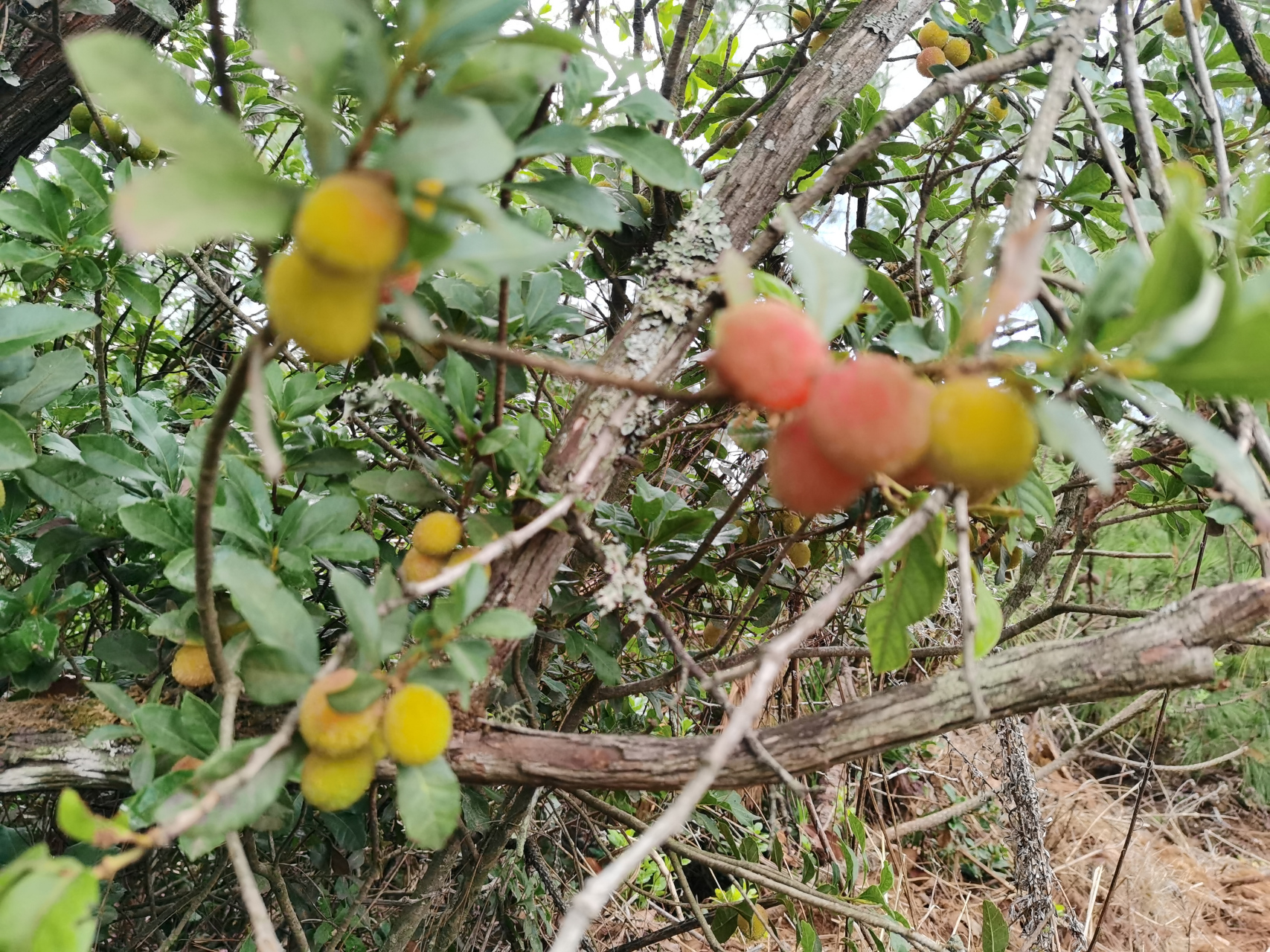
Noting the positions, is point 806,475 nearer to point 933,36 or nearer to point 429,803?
point 429,803

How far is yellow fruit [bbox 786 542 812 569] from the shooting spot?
1.19 metres

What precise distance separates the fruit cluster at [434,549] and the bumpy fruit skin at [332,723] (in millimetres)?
171

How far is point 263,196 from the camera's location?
31 cm

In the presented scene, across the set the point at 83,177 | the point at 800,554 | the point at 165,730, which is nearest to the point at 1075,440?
the point at 165,730

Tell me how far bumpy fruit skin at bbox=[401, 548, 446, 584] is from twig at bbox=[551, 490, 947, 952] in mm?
320

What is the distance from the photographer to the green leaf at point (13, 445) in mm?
621

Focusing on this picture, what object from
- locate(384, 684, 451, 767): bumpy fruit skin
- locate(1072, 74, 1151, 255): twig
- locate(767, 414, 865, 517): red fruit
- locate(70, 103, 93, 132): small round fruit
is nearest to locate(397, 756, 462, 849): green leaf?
locate(384, 684, 451, 767): bumpy fruit skin

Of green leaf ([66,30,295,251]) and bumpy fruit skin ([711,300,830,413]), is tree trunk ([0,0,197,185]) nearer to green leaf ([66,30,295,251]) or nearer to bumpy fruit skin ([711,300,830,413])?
green leaf ([66,30,295,251])

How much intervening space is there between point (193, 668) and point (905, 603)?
578 mm

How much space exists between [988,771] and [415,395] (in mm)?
2753

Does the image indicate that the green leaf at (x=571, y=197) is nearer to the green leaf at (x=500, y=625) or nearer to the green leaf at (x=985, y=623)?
the green leaf at (x=500, y=625)

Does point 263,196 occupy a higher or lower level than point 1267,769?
higher

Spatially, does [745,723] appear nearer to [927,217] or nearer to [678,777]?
[678,777]

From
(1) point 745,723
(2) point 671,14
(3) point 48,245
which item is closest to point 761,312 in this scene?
(1) point 745,723
